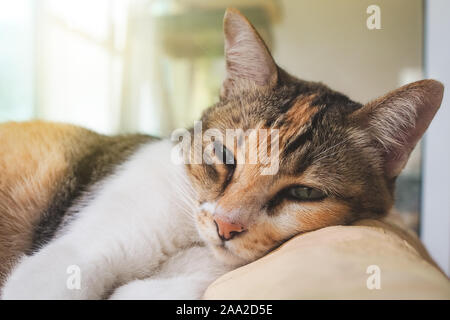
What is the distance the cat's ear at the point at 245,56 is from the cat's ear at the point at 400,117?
0.98 ft

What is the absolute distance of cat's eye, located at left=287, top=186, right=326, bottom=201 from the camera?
948mm

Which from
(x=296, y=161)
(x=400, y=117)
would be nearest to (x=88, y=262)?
(x=296, y=161)

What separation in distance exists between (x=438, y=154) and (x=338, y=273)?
1.34 m

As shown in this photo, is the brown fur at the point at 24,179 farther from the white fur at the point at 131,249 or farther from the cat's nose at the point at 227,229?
the cat's nose at the point at 227,229

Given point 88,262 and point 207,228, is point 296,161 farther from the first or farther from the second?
point 88,262

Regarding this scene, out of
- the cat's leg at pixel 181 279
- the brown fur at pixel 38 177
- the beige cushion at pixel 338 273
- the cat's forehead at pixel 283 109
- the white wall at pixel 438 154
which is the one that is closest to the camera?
the beige cushion at pixel 338 273

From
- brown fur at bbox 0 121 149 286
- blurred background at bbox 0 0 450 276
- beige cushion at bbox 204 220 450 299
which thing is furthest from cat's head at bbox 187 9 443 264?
blurred background at bbox 0 0 450 276

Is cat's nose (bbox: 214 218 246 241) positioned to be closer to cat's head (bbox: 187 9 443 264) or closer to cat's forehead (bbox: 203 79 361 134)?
cat's head (bbox: 187 9 443 264)

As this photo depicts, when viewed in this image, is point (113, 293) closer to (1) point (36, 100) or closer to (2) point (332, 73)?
(2) point (332, 73)

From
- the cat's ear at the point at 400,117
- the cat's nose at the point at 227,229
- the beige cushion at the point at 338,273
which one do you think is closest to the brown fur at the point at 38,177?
the cat's nose at the point at 227,229

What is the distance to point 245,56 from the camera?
3.81ft

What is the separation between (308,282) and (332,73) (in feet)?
6.10

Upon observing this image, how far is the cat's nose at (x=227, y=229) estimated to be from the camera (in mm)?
869
